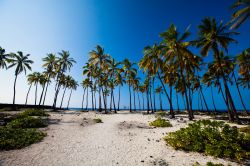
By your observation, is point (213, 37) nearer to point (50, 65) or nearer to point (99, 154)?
point (99, 154)

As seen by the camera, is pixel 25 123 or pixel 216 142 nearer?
pixel 216 142

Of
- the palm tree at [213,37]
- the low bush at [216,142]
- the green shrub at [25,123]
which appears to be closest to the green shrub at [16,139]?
the green shrub at [25,123]

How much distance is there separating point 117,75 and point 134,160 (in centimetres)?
3885

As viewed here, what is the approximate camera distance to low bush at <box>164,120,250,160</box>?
6.59 meters

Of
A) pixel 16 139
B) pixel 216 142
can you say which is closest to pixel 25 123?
pixel 16 139

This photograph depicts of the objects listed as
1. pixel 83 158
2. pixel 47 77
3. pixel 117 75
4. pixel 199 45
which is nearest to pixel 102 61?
pixel 117 75

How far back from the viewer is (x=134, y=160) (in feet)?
22.5

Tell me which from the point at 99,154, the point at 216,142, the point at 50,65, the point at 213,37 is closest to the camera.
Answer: the point at 216,142

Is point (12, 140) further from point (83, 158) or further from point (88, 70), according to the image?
point (88, 70)

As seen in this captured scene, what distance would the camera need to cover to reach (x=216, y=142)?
23.0 ft

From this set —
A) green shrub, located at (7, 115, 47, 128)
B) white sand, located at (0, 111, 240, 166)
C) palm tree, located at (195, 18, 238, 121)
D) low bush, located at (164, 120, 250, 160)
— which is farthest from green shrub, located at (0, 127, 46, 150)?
palm tree, located at (195, 18, 238, 121)

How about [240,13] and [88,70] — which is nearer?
[240,13]

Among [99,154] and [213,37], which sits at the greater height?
[213,37]

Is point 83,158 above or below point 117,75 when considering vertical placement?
below
